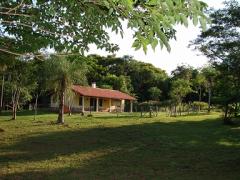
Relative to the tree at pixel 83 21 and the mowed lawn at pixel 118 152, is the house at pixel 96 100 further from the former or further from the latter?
the tree at pixel 83 21

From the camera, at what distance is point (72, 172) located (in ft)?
46.2

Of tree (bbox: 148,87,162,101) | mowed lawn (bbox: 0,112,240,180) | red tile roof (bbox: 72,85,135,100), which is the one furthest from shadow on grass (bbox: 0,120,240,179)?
tree (bbox: 148,87,162,101)

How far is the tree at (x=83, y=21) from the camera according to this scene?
3264 mm

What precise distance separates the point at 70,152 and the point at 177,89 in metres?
35.2

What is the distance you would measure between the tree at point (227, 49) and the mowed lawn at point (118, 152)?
2.89m

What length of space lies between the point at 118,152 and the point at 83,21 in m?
12.6

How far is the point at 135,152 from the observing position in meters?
19.2

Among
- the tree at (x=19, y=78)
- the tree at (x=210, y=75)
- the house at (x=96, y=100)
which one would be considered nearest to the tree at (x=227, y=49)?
the tree at (x=210, y=75)

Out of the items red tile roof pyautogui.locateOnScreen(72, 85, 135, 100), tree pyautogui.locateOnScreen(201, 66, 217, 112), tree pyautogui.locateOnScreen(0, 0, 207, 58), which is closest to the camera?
tree pyautogui.locateOnScreen(0, 0, 207, 58)

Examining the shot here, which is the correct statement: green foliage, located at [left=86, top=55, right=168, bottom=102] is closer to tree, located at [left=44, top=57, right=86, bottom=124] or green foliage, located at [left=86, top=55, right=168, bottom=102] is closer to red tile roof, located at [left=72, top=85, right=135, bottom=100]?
red tile roof, located at [left=72, top=85, right=135, bottom=100]

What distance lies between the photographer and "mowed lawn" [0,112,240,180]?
14188 mm

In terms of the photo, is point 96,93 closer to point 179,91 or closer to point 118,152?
point 179,91

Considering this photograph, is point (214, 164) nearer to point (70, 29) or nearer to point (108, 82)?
point (70, 29)

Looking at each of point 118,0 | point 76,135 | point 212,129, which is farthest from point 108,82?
point 118,0
